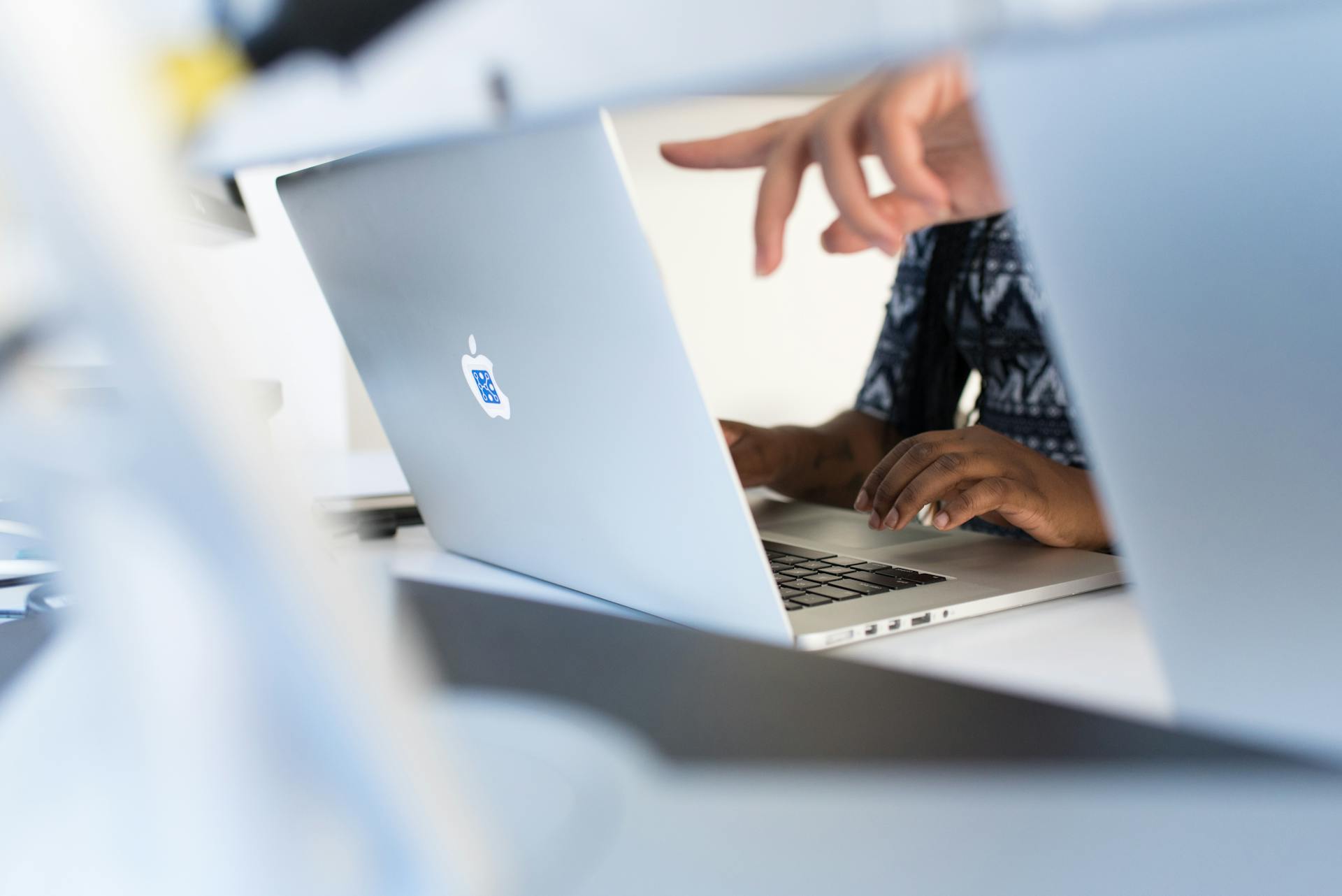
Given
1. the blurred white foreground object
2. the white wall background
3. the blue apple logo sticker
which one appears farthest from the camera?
the white wall background

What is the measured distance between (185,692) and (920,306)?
3.74 ft

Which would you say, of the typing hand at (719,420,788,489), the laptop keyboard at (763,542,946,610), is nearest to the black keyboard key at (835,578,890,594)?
the laptop keyboard at (763,542,946,610)

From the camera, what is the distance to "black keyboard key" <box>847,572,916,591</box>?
0.61 m

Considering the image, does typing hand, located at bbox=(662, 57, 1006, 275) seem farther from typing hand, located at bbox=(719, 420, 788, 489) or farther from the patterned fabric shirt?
the patterned fabric shirt

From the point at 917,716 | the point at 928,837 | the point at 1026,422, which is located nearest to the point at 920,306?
the point at 1026,422

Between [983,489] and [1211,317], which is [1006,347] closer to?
[983,489]

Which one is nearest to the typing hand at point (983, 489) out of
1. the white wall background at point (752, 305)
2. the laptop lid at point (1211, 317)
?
the laptop lid at point (1211, 317)

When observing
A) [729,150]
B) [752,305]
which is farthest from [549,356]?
[752,305]

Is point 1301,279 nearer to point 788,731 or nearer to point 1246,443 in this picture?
point 1246,443

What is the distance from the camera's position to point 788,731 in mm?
378

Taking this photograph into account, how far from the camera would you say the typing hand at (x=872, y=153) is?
0.85 feet

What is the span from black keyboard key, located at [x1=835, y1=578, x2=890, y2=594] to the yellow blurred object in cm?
44

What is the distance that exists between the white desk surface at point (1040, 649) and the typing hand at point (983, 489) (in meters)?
0.10

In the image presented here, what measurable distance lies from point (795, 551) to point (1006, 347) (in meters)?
0.57
